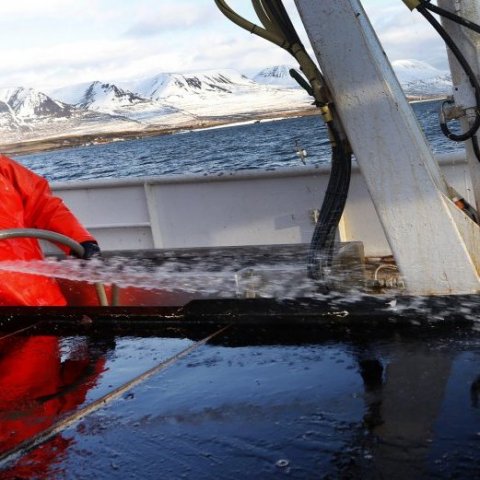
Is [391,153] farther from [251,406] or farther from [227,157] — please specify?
[227,157]

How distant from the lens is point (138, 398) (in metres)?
2.55

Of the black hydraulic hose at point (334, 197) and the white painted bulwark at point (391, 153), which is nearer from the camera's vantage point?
the white painted bulwark at point (391, 153)

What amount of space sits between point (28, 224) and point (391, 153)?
101 inches

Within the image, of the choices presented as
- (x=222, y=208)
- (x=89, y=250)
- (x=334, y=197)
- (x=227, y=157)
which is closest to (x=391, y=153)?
(x=334, y=197)

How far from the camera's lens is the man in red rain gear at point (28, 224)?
4383 mm

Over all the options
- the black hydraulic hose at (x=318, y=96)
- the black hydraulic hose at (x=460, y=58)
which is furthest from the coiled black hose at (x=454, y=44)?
the black hydraulic hose at (x=318, y=96)

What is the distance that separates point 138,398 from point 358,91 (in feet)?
5.95

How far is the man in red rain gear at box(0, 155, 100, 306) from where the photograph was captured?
4.38 meters

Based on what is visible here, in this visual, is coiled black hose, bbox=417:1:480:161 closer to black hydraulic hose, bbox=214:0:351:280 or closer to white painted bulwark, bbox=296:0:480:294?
white painted bulwark, bbox=296:0:480:294

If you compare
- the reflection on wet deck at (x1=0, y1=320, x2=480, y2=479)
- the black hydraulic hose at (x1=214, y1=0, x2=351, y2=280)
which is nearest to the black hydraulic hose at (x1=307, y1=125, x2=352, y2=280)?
the black hydraulic hose at (x1=214, y1=0, x2=351, y2=280)

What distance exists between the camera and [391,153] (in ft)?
10.9

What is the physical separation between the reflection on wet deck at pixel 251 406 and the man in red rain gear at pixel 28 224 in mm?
1254

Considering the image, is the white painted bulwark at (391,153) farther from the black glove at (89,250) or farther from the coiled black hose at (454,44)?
the black glove at (89,250)

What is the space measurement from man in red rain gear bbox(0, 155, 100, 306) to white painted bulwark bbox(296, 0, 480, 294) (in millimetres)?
1884
